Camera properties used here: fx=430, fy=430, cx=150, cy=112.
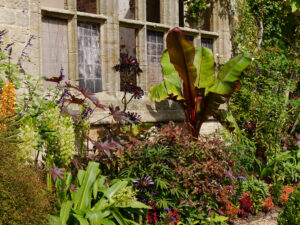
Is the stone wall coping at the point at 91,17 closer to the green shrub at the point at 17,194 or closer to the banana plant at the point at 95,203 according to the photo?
the banana plant at the point at 95,203

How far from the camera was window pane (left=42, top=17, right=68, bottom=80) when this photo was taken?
5.66 metres

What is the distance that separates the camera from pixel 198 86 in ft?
20.9

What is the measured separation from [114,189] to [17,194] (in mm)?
1569

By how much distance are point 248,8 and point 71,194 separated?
5444 mm

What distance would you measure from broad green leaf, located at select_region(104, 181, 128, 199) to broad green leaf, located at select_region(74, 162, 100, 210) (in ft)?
0.63

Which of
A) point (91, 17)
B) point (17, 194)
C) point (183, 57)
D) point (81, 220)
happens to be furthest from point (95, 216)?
point (91, 17)

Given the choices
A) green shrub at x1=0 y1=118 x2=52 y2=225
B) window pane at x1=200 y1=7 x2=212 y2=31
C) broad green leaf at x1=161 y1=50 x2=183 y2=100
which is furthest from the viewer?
window pane at x1=200 y1=7 x2=212 y2=31

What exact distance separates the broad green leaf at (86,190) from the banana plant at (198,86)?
199 cm

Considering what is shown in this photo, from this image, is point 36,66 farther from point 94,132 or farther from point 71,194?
point 71,194

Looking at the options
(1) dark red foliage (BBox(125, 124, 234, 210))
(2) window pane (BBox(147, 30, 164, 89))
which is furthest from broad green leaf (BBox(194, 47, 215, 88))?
(1) dark red foliage (BBox(125, 124, 234, 210))

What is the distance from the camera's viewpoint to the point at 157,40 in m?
7.16

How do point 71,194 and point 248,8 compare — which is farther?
point 248,8

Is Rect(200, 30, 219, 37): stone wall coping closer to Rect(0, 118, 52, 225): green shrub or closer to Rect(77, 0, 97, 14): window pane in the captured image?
Rect(77, 0, 97, 14): window pane

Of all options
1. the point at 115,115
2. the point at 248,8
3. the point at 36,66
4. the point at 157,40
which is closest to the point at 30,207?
the point at 115,115
